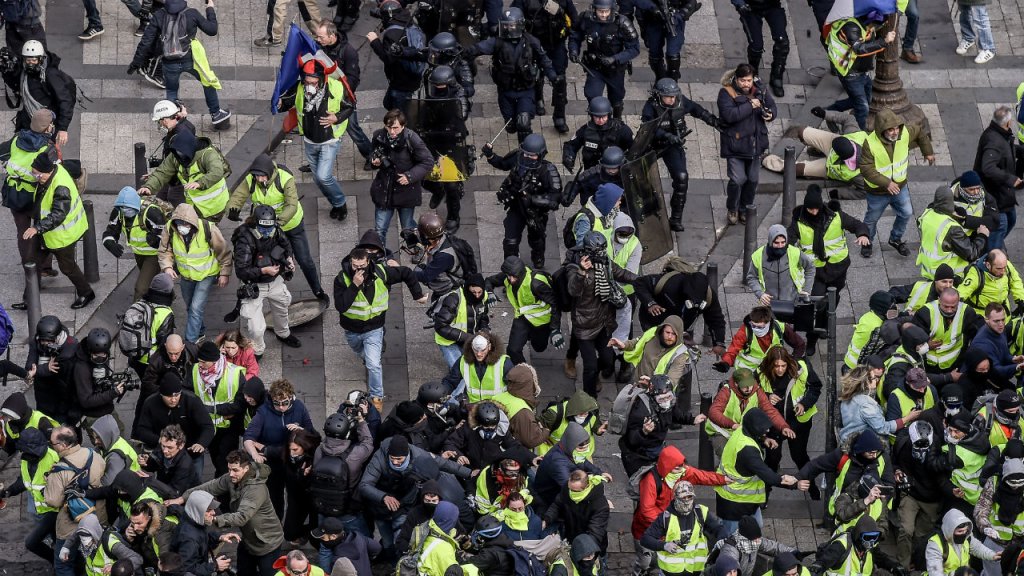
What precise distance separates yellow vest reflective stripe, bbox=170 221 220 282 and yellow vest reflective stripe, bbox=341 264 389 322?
1.49 meters

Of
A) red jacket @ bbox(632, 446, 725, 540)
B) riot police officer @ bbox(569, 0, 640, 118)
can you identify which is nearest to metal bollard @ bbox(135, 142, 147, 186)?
riot police officer @ bbox(569, 0, 640, 118)

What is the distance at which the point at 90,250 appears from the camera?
22.3 m

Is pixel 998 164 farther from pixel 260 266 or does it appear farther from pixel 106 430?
pixel 106 430

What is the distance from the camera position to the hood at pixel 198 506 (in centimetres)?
1786

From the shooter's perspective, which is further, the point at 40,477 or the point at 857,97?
the point at 857,97

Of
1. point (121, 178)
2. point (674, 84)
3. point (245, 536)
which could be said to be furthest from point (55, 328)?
point (674, 84)

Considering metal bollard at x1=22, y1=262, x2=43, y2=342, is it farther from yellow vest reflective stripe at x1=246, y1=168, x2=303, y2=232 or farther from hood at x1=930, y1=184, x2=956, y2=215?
hood at x1=930, y1=184, x2=956, y2=215

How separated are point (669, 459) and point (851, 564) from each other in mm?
1753

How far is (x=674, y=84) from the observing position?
22.4 meters

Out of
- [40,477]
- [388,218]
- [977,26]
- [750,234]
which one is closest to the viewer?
[40,477]

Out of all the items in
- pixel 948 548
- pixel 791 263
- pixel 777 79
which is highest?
pixel 777 79

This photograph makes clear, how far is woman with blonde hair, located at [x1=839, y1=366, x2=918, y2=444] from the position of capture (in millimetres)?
19156

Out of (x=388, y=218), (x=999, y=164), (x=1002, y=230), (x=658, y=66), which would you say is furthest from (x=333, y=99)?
(x=1002, y=230)

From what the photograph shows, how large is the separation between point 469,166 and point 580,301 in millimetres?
2794
